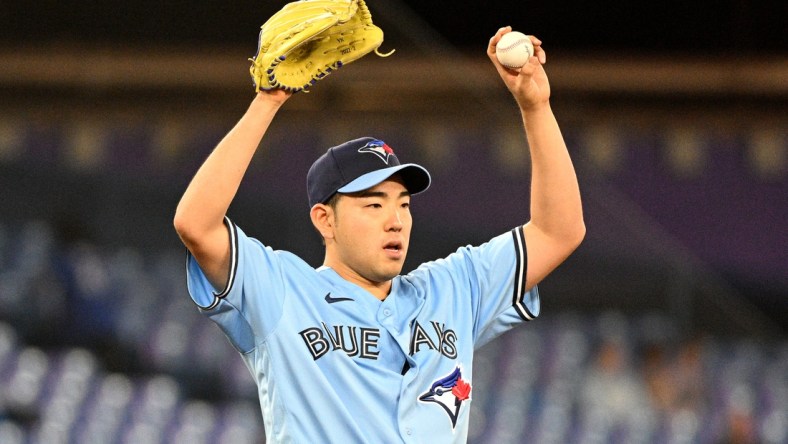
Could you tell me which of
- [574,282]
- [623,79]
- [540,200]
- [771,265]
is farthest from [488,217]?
[623,79]

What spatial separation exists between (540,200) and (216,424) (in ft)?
7.50

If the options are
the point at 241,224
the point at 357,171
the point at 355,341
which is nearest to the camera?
the point at 355,341

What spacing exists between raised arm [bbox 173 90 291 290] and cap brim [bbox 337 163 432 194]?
214 millimetres

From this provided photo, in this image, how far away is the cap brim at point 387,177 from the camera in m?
2.12

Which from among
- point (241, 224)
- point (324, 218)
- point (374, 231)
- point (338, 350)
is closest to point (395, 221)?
point (374, 231)

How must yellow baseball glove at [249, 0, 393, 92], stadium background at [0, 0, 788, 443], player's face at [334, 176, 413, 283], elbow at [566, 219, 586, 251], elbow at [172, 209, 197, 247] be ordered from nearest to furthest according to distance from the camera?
elbow at [172, 209, 197, 247] → yellow baseball glove at [249, 0, 393, 92] → player's face at [334, 176, 413, 283] → elbow at [566, 219, 586, 251] → stadium background at [0, 0, 788, 443]

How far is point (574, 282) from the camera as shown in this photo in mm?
4477

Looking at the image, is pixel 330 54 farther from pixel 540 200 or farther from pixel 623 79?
pixel 623 79

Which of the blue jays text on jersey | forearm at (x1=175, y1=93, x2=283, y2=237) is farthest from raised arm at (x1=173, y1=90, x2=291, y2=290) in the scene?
the blue jays text on jersey

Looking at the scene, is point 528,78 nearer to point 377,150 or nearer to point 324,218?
point 377,150

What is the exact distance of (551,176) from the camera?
217 cm

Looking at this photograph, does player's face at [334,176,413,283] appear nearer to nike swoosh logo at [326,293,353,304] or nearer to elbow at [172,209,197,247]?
nike swoosh logo at [326,293,353,304]

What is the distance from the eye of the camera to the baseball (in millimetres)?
2082

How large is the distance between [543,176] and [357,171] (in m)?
0.34
